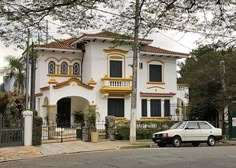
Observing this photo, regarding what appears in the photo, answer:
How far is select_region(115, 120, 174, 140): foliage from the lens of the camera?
1128 inches

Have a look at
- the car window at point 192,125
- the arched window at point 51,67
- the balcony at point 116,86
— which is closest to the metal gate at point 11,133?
the car window at point 192,125

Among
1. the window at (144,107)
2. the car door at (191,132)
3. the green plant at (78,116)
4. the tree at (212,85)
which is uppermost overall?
the tree at (212,85)

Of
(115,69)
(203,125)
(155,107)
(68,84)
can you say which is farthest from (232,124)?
(68,84)

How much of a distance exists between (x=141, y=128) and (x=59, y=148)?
799cm

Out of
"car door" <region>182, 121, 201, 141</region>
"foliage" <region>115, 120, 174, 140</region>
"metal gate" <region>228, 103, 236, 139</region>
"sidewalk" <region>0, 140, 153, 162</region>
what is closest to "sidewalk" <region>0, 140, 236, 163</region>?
"sidewalk" <region>0, 140, 153, 162</region>

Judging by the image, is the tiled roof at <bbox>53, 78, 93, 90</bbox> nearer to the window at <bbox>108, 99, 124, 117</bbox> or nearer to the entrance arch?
the entrance arch

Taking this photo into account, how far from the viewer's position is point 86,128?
89.6 feet

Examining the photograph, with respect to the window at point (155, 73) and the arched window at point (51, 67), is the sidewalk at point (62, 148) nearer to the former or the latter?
the arched window at point (51, 67)

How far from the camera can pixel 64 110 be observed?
38.0 m

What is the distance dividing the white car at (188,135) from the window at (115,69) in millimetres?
12037

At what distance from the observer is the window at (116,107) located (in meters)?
37.0

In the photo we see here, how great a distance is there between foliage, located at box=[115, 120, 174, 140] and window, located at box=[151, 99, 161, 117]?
7.69 metres

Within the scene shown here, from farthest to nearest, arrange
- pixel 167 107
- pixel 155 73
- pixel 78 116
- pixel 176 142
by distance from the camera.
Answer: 1. pixel 167 107
2. pixel 155 73
3. pixel 78 116
4. pixel 176 142

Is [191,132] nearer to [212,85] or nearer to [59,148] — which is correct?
[59,148]
